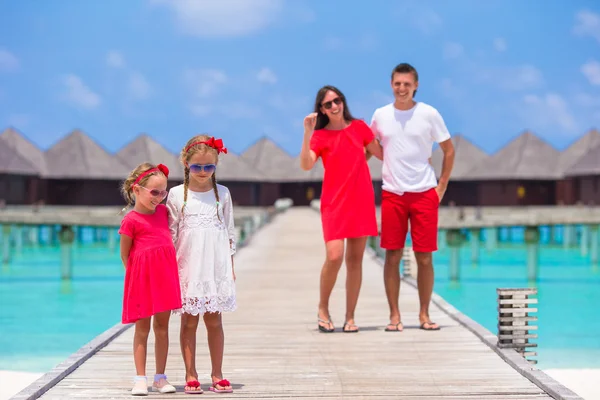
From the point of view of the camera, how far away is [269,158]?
232ft

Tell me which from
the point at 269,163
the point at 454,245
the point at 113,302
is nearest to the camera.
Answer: the point at 454,245

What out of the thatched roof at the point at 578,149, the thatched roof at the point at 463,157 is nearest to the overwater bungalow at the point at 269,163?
the thatched roof at the point at 463,157

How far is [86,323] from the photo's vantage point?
18.9 metres

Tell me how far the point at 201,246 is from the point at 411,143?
235cm

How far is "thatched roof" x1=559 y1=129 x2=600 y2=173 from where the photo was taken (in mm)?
58094

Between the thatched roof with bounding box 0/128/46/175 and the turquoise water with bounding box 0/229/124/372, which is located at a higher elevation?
the thatched roof with bounding box 0/128/46/175

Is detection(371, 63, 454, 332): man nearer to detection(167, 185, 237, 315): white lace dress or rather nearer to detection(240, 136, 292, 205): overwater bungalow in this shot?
detection(167, 185, 237, 315): white lace dress

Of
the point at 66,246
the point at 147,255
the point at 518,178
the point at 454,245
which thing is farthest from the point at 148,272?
the point at 518,178

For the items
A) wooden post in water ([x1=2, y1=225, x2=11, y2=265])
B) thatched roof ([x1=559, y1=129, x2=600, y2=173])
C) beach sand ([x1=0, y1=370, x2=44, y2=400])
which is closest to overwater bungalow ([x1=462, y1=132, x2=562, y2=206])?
thatched roof ([x1=559, y1=129, x2=600, y2=173])

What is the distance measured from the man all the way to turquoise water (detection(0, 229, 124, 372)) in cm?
827

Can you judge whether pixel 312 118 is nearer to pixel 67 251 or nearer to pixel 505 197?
pixel 67 251

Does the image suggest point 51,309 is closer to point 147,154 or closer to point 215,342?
point 215,342

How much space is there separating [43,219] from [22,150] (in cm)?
3644

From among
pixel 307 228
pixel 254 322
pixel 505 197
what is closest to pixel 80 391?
pixel 254 322
